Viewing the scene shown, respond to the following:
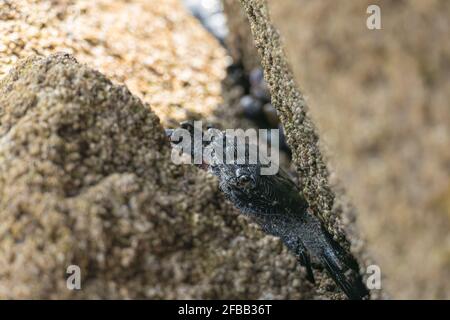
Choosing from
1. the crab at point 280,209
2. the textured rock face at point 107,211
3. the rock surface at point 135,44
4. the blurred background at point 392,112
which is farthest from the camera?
the rock surface at point 135,44

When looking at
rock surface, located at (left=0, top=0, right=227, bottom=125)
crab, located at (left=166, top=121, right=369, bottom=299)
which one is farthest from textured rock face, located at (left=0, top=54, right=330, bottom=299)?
rock surface, located at (left=0, top=0, right=227, bottom=125)

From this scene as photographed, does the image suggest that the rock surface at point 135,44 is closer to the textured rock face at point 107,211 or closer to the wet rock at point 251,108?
the wet rock at point 251,108

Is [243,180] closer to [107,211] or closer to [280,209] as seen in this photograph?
[280,209]

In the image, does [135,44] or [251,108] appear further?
[251,108]

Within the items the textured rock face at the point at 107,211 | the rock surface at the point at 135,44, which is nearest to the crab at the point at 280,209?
the textured rock face at the point at 107,211

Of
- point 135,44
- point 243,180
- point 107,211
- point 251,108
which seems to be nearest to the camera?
point 107,211

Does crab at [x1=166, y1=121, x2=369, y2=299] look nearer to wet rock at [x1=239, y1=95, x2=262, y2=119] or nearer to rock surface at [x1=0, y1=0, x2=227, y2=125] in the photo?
rock surface at [x1=0, y1=0, x2=227, y2=125]

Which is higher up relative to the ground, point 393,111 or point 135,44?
point 135,44

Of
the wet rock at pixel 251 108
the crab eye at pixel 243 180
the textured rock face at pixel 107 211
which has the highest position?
the wet rock at pixel 251 108

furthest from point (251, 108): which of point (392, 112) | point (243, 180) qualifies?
point (392, 112)
